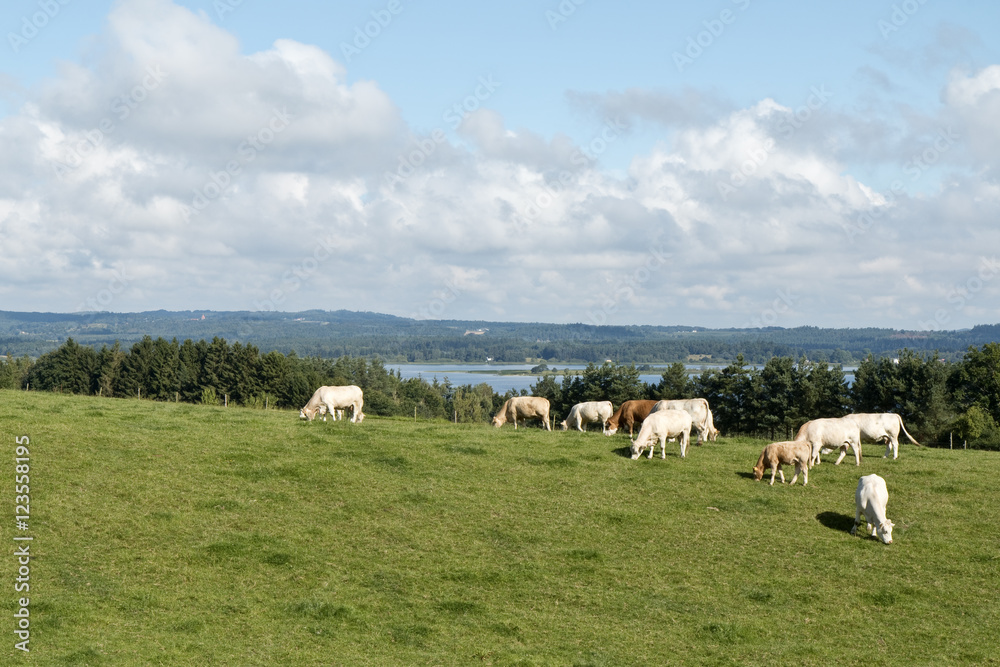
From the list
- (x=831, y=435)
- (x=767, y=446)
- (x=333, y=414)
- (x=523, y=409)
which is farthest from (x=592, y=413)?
(x=831, y=435)

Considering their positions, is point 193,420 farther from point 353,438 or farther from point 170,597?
point 170,597

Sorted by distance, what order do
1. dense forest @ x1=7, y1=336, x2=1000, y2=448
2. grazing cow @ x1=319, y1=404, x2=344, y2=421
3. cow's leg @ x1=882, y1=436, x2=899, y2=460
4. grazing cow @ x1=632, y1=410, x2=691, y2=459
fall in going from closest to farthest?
grazing cow @ x1=632, y1=410, x2=691, y2=459 < cow's leg @ x1=882, y1=436, x2=899, y2=460 < grazing cow @ x1=319, y1=404, x2=344, y2=421 < dense forest @ x1=7, y1=336, x2=1000, y2=448

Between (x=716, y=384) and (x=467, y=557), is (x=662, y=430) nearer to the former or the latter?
(x=467, y=557)

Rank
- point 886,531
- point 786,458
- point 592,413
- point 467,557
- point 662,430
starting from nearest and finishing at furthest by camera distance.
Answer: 1. point 467,557
2. point 886,531
3. point 786,458
4. point 662,430
5. point 592,413

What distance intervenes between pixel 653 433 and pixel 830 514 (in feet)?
19.4

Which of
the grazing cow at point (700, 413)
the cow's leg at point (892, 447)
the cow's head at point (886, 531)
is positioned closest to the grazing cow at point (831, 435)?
the cow's leg at point (892, 447)

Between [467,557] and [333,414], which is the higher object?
[333,414]

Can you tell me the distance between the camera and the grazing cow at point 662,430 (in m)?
22.5

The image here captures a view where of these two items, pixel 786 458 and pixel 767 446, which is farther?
pixel 767 446

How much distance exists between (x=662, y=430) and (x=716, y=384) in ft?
180

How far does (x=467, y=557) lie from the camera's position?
593 inches

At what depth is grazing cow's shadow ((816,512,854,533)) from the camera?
1736cm

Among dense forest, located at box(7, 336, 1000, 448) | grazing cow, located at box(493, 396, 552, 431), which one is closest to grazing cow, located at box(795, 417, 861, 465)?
grazing cow, located at box(493, 396, 552, 431)

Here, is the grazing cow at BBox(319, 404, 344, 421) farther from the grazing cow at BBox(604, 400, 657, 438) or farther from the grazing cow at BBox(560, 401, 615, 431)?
the grazing cow at BBox(604, 400, 657, 438)
